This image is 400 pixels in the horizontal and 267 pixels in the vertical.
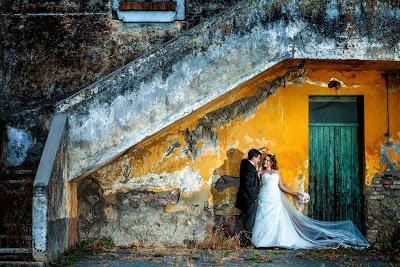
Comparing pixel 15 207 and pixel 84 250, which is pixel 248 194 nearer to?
pixel 84 250

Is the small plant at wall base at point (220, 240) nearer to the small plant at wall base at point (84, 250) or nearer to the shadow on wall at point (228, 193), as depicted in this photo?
the shadow on wall at point (228, 193)

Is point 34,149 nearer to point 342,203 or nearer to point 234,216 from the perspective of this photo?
point 234,216

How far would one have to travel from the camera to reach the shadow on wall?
35.4 feet

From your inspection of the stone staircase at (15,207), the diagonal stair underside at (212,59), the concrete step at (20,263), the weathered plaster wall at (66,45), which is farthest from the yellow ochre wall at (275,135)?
the concrete step at (20,263)

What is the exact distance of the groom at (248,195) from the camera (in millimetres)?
10594

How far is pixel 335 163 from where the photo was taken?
11.3 meters

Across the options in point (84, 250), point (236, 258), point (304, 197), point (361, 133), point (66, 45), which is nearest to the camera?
point (236, 258)

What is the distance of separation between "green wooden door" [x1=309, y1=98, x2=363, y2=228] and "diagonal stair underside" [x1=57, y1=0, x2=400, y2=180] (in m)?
2.00

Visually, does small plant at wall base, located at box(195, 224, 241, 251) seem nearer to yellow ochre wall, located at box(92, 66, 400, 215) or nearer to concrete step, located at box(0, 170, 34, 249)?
yellow ochre wall, located at box(92, 66, 400, 215)

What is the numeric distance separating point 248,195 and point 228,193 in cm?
42

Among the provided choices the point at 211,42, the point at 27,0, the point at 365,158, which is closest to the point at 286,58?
the point at 211,42

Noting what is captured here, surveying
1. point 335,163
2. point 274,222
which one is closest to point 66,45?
point 274,222

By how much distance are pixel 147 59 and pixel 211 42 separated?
3.15 feet

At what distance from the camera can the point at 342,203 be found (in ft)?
37.0
